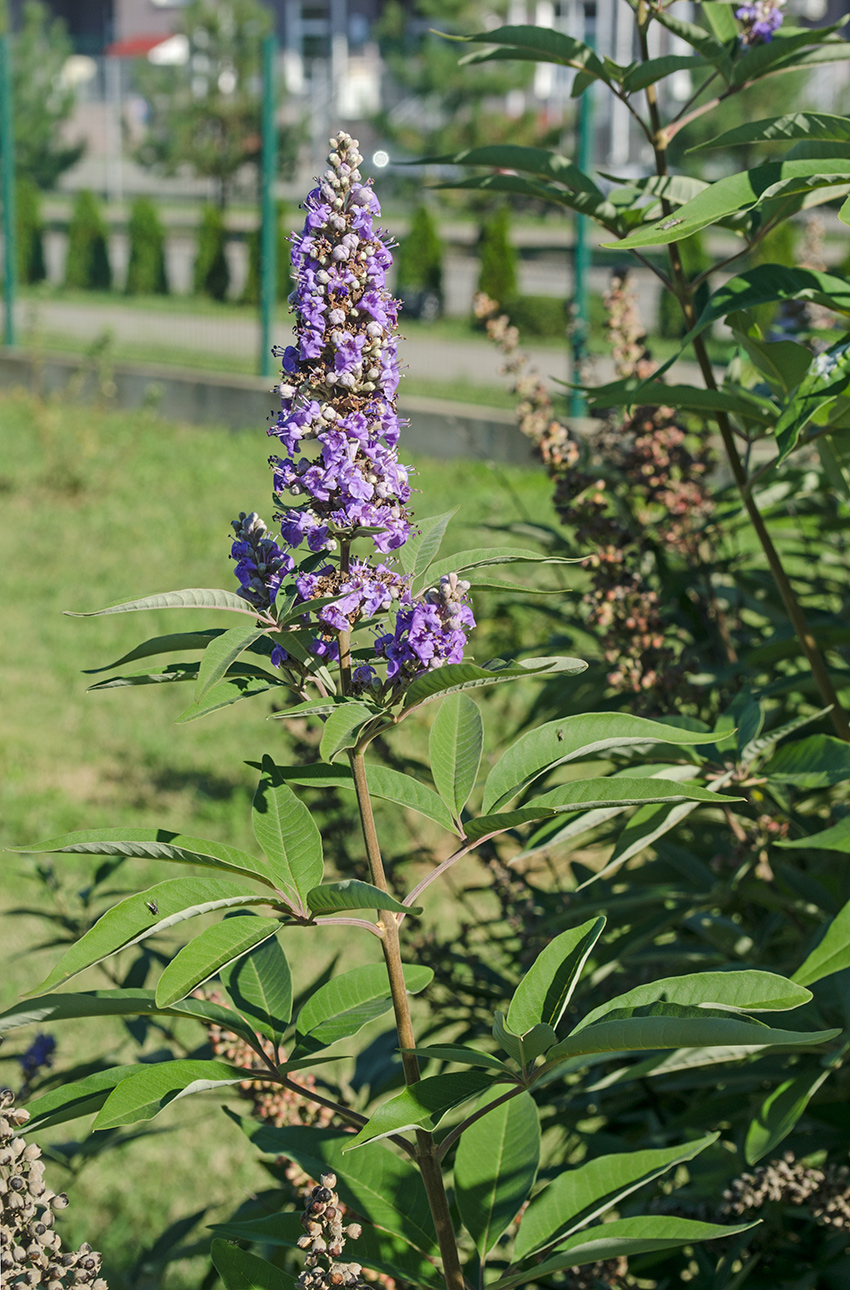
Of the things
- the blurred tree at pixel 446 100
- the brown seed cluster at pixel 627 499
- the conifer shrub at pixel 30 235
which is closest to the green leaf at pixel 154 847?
the brown seed cluster at pixel 627 499

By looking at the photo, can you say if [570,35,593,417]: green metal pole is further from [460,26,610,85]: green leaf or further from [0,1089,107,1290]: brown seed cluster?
[0,1089,107,1290]: brown seed cluster

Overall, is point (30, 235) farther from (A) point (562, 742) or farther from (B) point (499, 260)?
(A) point (562, 742)

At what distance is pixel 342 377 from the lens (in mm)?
956

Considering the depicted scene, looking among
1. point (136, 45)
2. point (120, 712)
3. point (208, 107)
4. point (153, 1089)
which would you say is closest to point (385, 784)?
point (153, 1089)

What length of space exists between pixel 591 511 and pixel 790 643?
35 cm

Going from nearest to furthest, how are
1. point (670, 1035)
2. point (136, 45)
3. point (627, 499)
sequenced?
point (670, 1035)
point (627, 499)
point (136, 45)

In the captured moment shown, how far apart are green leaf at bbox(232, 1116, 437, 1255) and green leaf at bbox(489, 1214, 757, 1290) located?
0.12 m

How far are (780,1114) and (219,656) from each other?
86 cm

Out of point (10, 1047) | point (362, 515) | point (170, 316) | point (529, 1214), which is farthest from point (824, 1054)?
point (170, 316)

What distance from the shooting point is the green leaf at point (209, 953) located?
847 mm

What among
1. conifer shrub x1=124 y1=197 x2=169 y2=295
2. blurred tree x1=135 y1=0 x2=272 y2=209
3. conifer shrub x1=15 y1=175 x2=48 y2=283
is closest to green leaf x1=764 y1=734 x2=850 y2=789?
blurred tree x1=135 y1=0 x2=272 y2=209

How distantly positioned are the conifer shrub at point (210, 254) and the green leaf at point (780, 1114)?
12125 mm

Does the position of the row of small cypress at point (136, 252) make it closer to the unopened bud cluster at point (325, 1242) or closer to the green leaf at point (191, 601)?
the green leaf at point (191, 601)

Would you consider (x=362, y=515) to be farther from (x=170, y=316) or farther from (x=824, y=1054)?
(x=170, y=316)
